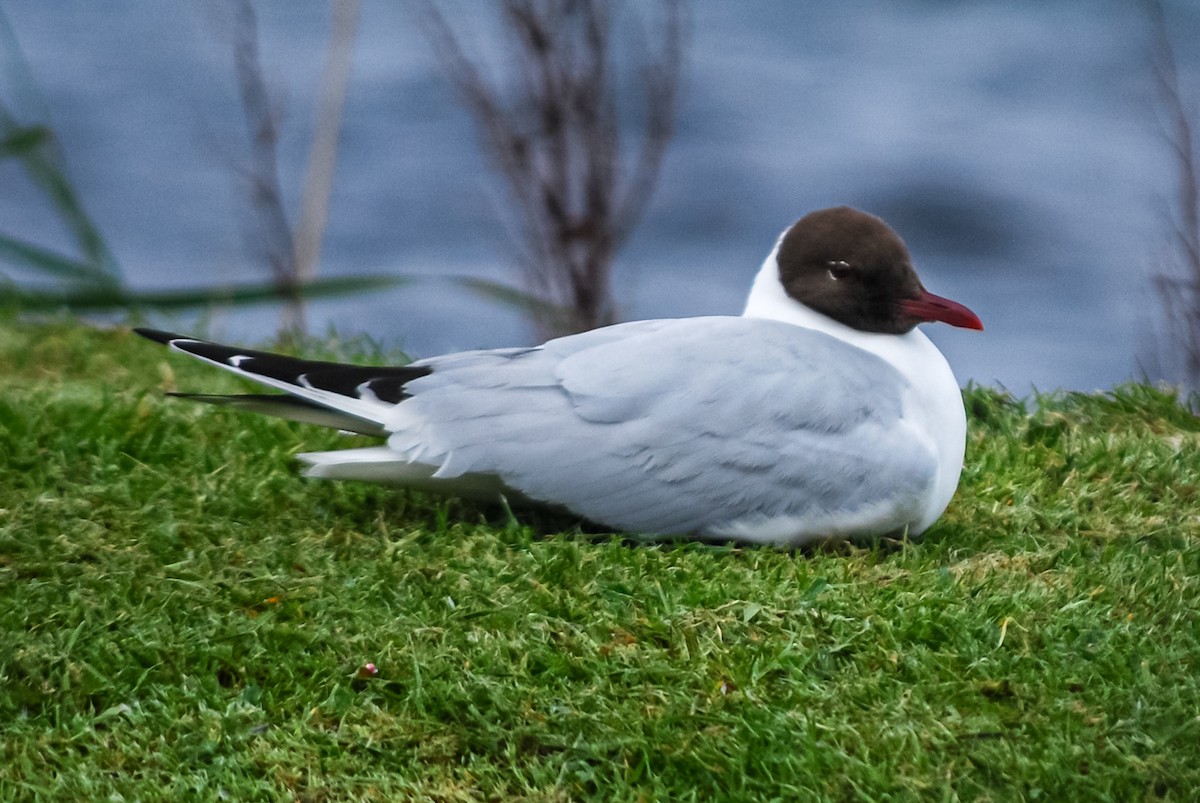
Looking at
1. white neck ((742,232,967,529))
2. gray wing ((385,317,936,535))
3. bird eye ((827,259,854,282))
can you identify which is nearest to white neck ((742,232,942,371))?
white neck ((742,232,967,529))

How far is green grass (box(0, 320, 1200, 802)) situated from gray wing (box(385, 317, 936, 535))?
117 mm

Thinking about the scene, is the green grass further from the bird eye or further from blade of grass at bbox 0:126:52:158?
blade of grass at bbox 0:126:52:158

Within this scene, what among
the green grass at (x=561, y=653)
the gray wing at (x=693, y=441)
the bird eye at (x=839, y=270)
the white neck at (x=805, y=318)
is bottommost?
the green grass at (x=561, y=653)

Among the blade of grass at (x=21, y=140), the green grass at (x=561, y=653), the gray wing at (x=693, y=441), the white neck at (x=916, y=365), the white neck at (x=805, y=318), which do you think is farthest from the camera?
the blade of grass at (x=21, y=140)

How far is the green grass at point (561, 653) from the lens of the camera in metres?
2.52

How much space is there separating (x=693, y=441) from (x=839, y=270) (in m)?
0.66

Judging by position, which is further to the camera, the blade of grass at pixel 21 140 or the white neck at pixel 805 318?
the blade of grass at pixel 21 140

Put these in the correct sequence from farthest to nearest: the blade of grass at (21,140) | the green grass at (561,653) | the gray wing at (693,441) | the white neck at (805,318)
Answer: the blade of grass at (21,140) < the white neck at (805,318) < the gray wing at (693,441) < the green grass at (561,653)

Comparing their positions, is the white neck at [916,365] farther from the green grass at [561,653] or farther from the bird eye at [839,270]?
the green grass at [561,653]

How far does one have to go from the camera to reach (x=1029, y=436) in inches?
174

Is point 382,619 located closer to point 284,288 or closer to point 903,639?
point 903,639

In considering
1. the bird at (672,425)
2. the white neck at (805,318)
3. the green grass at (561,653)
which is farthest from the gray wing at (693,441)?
Answer: the white neck at (805,318)

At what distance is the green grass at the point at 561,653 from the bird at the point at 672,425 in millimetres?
108

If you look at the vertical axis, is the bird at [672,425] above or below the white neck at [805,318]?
below
